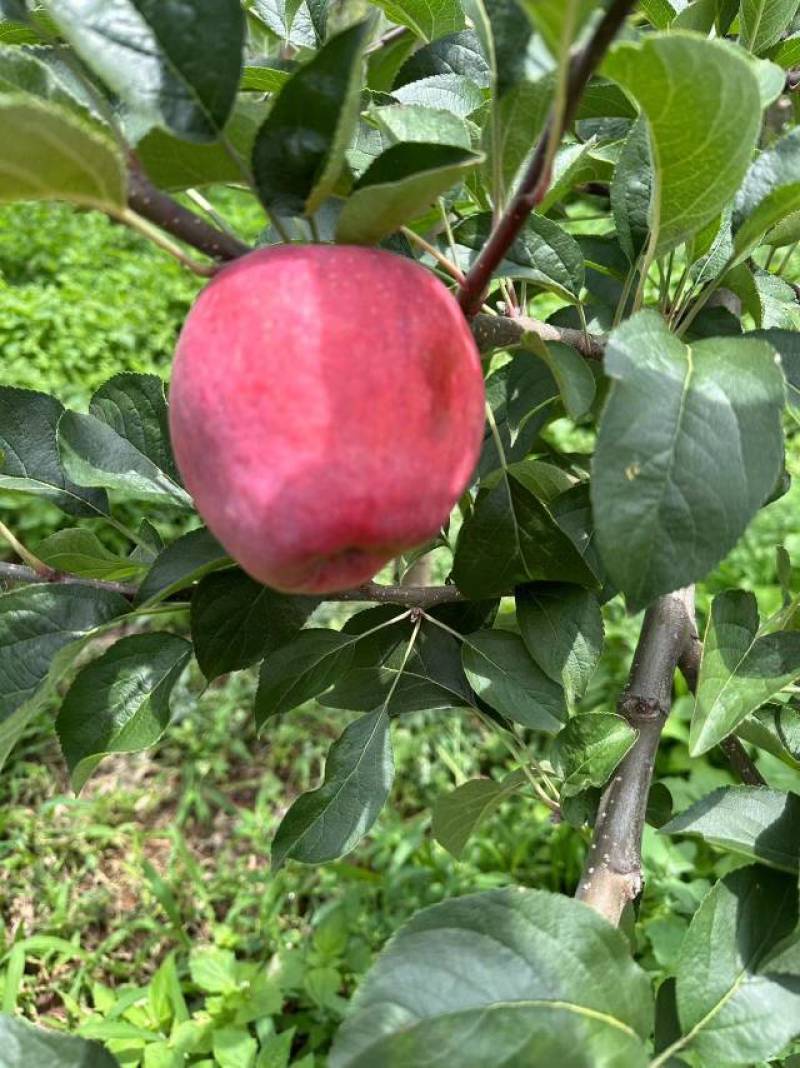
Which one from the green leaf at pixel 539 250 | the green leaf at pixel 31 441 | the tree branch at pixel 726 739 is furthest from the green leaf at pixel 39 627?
the tree branch at pixel 726 739

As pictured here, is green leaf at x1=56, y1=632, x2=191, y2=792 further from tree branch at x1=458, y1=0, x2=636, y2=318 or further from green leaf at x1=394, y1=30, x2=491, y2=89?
green leaf at x1=394, y1=30, x2=491, y2=89

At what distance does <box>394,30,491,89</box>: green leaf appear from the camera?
2.56 ft

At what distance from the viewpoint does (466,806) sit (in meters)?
0.82

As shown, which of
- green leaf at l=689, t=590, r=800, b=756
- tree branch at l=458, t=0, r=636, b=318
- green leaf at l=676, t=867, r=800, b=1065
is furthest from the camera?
green leaf at l=689, t=590, r=800, b=756

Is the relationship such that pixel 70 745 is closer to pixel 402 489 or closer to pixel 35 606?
pixel 35 606

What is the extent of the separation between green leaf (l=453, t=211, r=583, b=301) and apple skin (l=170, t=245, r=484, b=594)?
0.22m

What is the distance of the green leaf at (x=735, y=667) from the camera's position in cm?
62

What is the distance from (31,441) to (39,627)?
164 mm

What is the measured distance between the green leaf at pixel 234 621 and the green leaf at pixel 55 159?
26cm

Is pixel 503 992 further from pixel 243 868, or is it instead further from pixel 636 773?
pixel 243 868

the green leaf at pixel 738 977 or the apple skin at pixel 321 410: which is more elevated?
the apple skin at pixel 321 410

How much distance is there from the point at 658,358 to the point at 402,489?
0.15m

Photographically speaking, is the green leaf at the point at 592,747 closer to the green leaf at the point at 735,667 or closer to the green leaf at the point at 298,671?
the green leaf at the point at 735,667

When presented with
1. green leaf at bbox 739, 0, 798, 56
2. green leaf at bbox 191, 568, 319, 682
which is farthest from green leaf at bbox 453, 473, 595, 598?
green leaf at bbox 739, 0, 798, 56
